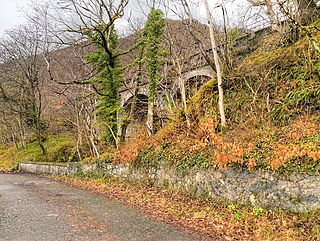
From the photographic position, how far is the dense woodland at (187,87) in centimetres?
883

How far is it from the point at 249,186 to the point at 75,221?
392cm

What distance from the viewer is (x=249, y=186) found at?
7766 millimetres

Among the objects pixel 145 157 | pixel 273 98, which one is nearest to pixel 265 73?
pixel 273 98

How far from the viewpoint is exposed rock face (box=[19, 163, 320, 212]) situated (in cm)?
668

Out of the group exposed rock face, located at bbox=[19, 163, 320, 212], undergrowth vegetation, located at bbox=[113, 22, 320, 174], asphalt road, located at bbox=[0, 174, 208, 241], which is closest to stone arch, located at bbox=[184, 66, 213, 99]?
undergrowth vegetation, located at bbox=[113, 22, 320, 174]

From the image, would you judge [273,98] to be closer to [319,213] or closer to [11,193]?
[319,213]

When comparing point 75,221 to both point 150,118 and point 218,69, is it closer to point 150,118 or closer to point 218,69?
point 218,69

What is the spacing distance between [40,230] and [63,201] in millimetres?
3503

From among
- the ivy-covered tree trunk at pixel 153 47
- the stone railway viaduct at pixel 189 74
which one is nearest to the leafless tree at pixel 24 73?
the stone railway viaduct at pixel 189 74

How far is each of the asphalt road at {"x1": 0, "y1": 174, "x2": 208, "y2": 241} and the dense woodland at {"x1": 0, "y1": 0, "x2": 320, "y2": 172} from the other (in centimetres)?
233

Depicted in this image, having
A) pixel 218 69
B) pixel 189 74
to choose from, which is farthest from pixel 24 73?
pixel 218 69

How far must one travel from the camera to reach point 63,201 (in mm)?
10414

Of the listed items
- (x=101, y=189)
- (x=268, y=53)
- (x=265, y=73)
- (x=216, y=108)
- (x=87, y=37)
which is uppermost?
(x=87, y=37)

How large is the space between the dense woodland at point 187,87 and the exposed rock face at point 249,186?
9.7 inches
